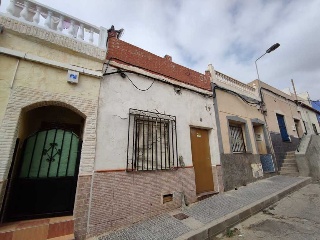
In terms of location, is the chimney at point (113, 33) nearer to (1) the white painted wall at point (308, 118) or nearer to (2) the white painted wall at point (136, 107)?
(2) the white painted wall at point (136, 107)

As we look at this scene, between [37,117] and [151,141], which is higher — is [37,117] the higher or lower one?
the higher one

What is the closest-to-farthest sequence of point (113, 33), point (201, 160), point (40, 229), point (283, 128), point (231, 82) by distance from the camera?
point (40, 229) → point (113, 33) → point (201, 160) → point (231, 82) → point (283, 128)

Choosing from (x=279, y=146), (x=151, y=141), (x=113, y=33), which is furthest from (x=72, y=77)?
(x=279, y=146)

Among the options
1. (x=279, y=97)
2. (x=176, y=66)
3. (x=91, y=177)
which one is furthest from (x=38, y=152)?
(x=279, y=97)

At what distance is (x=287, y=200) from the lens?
220 inches

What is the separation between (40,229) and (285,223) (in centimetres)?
535

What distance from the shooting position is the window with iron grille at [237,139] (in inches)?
301

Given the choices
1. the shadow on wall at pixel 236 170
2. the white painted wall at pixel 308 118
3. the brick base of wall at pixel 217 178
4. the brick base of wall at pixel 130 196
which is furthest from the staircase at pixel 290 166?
the brick base of wall at pixel 130 196

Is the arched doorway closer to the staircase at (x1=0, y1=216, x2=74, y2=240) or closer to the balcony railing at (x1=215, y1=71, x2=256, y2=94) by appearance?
the staircase at (x1=0, y1=216, x2=74, y2=240)

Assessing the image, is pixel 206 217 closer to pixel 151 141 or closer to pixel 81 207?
pixel 151 141

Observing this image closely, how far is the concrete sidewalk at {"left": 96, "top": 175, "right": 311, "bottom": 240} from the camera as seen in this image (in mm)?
3503

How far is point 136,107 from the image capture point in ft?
16.2

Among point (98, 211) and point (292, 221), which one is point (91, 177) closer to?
point (98, 211)

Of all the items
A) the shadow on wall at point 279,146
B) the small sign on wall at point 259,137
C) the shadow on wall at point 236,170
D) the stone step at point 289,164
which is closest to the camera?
the shadow on wall at point 236,170
